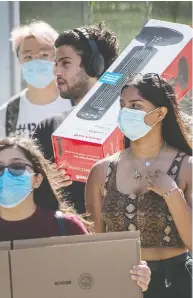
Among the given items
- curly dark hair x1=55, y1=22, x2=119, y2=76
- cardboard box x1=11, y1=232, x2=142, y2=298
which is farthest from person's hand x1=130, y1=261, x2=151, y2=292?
curly dark hair x1=55, y1=22, x2=119, y2=76

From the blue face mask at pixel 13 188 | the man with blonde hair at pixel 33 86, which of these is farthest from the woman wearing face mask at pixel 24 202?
Answer: the man with blonde hair at pixel 33 86

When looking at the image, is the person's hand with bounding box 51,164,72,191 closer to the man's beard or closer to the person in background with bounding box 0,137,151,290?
the person in background with bounding box 0,137,151,290

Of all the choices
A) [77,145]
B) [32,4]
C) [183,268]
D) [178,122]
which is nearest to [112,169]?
[77,145]

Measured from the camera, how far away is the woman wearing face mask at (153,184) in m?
2.38

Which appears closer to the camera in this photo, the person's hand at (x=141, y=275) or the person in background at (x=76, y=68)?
the person's hand at (x=141, y=275)

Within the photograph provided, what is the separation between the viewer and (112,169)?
246 centimetres

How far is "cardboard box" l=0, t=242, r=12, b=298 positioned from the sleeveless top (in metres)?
0.44

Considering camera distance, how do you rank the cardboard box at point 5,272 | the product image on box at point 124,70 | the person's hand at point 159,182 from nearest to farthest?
the cardboard box at point 5,272
the person's hand at point 159,182
the product image on box at point 124,70

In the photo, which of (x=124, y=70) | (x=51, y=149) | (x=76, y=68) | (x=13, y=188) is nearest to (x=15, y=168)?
(x=13, y=188)

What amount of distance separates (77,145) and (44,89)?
11.2 inches

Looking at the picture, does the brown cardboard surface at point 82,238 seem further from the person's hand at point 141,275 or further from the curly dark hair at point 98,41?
the curly dark hair at point 98,41

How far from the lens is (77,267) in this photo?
227 cm

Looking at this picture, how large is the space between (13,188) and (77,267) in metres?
0.39

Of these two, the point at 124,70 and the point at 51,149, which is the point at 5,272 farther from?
the point at 124,70
